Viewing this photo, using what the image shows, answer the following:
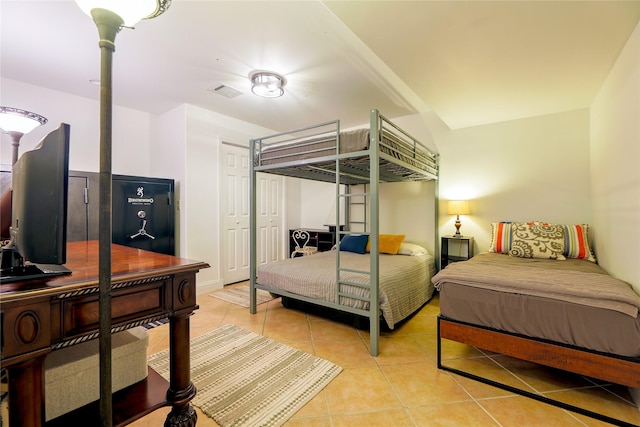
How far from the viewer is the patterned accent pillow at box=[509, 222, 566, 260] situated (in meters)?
2.91

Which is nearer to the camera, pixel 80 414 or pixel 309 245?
pixel 80 414

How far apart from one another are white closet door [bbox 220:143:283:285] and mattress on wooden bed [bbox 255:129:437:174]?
142 cm

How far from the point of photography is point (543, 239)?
2.99 metres

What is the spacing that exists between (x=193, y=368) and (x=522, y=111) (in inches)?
170

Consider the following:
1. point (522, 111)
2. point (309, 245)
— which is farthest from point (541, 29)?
point (309, 245)

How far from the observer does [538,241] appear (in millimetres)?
2996

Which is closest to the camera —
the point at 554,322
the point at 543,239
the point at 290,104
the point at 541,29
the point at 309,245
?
the point at 554,322

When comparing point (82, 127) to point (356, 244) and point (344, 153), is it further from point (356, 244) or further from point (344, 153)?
point (356, 244)

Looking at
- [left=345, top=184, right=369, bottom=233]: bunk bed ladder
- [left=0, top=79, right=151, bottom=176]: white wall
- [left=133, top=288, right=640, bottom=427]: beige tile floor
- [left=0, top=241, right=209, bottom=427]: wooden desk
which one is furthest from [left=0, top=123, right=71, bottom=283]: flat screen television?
[left=345, top=184, right=369, bottom=233]: bunk bed ladder

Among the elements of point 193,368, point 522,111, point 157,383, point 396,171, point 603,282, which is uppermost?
point 522,111

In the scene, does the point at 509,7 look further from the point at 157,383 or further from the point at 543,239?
the point at 157,383

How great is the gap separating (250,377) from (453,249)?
3174mm

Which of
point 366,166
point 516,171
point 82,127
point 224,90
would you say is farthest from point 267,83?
point 516,171

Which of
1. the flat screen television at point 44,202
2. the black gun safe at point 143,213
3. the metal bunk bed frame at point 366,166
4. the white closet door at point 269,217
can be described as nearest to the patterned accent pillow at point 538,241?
the metal bunk bed frame at point 366,166
